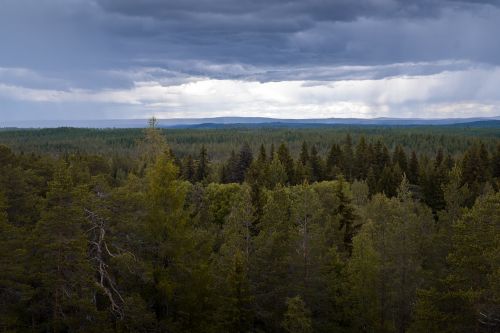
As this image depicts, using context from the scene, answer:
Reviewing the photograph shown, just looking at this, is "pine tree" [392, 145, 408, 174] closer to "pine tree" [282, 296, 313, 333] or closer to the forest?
the forest

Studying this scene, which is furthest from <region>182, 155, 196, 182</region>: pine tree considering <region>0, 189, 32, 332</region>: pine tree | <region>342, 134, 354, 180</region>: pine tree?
<region>0, 189, 32, 332</region>: pine tree

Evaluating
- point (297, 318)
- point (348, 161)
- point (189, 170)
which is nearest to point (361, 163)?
point (348, 161)

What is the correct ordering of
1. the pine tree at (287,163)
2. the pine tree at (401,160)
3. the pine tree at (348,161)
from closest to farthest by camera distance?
1. the pine tree at (287,163)
2. the pine tree at (401,160)
3. the pine tree at (348,161)

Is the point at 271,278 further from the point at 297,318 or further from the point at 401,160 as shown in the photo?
the point at 401,160

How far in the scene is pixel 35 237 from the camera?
19.4m

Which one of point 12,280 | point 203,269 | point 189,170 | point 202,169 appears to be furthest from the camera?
point 202,169

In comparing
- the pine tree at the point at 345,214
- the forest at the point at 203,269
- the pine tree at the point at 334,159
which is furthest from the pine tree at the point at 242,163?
the forest at the point at 203,269

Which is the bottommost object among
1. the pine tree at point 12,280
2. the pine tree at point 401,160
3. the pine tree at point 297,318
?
the pine tree at point 297,318

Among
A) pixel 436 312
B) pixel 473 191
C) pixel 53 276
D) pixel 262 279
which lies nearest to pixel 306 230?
pixel 262 279

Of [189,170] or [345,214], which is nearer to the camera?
[345,214]

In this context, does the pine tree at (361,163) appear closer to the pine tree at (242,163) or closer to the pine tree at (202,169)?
the pine tree at (242,163)

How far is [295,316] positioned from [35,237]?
444 inches

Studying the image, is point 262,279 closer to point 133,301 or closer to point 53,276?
point 133,301

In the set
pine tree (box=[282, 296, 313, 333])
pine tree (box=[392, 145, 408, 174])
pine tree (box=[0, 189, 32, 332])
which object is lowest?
pine tree (box=[282, 296, 313, 333])
